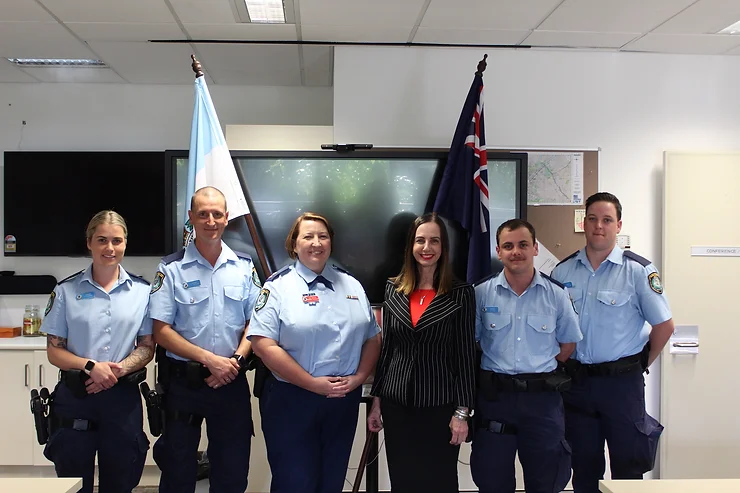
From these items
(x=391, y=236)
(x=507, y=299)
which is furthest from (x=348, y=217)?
(x=507, y=299)

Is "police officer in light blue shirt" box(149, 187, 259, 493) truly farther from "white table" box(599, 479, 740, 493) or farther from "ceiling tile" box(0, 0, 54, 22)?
"ceiling tile" box(0, 0, 54, 22)

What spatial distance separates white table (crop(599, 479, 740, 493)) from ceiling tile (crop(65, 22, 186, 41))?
10.5ft

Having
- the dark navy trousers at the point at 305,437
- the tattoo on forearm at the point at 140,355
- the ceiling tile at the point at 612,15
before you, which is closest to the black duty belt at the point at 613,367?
the dark navy trousers at the point at 305,437

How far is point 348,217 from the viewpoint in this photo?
10.8ft

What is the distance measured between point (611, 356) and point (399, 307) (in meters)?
1.08

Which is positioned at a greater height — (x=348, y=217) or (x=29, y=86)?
(x=29, y=86)

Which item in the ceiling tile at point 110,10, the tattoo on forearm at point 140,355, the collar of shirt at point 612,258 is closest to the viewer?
the tattoo on forearm at point 140,355

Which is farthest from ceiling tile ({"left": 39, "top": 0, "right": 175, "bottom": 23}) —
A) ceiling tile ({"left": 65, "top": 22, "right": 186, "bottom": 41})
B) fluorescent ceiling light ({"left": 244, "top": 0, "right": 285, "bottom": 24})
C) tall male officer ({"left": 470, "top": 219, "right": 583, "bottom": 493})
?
tall male officer ({"left": 470, "top": 219, "right": 583, "bottom": 493})

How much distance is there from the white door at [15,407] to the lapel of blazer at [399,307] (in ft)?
9.17

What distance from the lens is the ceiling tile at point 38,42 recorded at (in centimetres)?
320

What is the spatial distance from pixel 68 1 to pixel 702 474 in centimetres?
475

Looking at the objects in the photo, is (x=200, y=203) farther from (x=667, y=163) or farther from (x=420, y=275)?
(x=667, y=163)

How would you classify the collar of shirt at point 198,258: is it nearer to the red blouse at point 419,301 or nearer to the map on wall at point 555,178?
the red blouse at point 419,301

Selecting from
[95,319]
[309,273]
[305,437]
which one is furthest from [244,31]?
[305,437]
